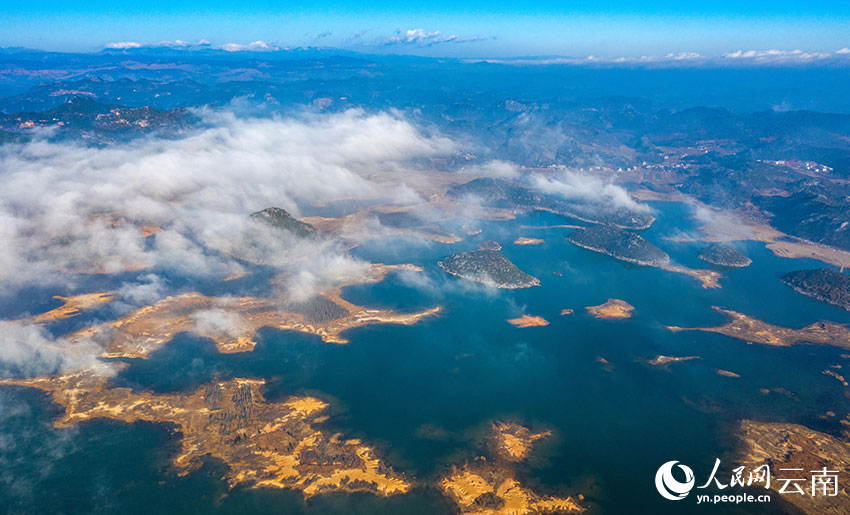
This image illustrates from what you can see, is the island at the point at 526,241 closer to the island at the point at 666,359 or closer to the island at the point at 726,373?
the island at the point at 666,359

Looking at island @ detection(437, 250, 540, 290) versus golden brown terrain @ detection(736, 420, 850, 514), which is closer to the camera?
golden brown terrain @ detection(736, 420, 850, 514)

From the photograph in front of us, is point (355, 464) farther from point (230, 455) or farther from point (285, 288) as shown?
point (285, 288)

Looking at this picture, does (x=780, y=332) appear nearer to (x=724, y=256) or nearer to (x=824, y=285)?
(x=824, y=285)

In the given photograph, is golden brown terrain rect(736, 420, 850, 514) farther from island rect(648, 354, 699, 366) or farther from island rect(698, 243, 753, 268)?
island rect(698, 243, 753, 268)

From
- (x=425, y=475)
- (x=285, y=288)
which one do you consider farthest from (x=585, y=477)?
(x=285, y=288)
